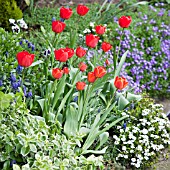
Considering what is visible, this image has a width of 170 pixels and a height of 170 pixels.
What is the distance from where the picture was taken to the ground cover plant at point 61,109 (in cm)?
286

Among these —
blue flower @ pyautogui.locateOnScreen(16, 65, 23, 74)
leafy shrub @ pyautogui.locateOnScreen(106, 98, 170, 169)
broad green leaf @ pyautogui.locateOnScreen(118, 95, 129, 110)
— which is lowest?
leafy shrub @ pyautogui.locateOnScreen(106, 98, 170, 169)

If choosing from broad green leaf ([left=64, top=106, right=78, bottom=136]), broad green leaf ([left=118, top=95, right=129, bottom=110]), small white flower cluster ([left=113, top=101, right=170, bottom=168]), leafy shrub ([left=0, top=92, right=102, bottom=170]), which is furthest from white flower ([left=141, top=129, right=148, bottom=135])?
leafy shrub ([left=0, top=92, right=102, bottom=170])

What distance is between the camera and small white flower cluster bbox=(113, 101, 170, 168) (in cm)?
375

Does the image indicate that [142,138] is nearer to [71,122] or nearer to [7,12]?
[71,122]

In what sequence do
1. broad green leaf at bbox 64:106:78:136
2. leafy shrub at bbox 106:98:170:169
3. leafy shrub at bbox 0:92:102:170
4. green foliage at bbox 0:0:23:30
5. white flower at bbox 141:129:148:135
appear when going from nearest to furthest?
leafy shrub at bbox 0:92:102:170 < broad green leaf at bbox 64:106:78:136 < leafy shrub at bbox 106:98:170:169 < white flower at bbox 141:129:148:135 < green foliage at bbox 0:0:23:30

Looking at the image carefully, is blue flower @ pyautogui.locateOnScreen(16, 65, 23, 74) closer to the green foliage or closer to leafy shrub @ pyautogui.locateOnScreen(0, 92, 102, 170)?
leafy shrub @ pyautogui.locateOnScreen(0, 92, 102, 170)

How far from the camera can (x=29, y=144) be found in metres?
2.78

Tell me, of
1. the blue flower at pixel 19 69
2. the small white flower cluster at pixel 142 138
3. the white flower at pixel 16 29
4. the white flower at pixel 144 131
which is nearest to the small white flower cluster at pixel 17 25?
the white flower at pixel 16 29

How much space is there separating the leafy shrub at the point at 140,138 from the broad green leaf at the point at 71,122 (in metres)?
0.47

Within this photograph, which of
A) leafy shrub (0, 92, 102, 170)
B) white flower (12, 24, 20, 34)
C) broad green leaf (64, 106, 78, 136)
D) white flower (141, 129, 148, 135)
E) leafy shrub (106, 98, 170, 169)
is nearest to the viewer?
leafy shrub (0, 92, 102, 170)

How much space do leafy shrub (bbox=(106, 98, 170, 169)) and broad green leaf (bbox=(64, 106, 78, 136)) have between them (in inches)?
18.6

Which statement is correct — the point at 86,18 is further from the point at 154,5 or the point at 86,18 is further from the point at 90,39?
the point at 90,39

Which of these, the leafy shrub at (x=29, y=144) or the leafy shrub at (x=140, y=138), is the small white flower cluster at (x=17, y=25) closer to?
the leafy shrub at (x=29, y=144)

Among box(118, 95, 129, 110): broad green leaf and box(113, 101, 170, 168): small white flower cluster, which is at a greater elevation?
box(118, 95, 129, 110): broad green leaf
